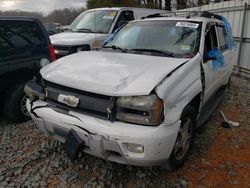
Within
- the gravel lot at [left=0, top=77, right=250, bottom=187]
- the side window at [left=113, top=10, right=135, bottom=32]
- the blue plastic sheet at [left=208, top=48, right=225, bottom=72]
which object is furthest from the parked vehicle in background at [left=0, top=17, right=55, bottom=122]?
the side window at [left=113, top=10, right=135, bottom=32]

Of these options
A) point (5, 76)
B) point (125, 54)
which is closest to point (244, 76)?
point (125, 54)

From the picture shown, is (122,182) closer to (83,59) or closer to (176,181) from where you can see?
(176,181)

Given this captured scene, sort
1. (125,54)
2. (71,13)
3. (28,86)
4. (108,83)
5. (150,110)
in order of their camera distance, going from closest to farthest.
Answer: (150,110), (108,83), (28,86), (125,54), (71,13)

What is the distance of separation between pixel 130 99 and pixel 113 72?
47cm

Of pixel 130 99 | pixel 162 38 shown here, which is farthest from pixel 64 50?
pixel 130 99

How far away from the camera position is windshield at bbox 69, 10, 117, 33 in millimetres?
7633

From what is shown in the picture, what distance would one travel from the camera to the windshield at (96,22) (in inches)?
301

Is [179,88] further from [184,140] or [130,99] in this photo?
[184,140]

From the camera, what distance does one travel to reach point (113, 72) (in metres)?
2.72

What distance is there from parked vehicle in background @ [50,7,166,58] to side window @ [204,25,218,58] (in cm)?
360

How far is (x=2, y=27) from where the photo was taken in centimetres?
414

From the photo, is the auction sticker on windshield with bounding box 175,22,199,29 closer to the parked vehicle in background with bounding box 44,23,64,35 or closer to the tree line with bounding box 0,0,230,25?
the parked vehicle in background with bounding box 44,23,64,35

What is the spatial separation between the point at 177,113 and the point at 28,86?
6.13 ft

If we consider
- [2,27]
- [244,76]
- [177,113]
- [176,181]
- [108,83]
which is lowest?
[244,76]
